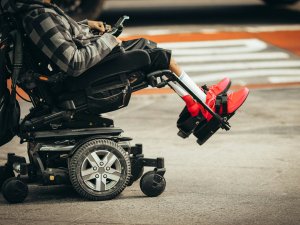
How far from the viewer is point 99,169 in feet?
24.5

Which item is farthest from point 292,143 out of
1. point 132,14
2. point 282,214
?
point 132,14

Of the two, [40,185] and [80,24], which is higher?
[80,24]

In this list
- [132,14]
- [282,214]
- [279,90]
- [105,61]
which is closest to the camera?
[282,214]

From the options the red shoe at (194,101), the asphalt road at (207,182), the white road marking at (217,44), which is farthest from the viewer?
the white road marking at (217,44)

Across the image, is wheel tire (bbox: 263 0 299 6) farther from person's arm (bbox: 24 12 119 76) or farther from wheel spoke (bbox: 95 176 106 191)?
wheel spoke (bbox: 95 176 106 191)

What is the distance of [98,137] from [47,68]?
0.67 metres

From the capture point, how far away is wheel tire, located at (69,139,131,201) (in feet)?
24.4

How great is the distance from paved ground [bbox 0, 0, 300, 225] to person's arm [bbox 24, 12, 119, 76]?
3.38ft

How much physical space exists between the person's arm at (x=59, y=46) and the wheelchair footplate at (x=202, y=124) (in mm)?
937

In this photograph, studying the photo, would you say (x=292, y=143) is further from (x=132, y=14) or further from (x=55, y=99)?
(x=132, y=14)

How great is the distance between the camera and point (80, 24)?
26.4 ft

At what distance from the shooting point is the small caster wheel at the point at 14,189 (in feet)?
24.5

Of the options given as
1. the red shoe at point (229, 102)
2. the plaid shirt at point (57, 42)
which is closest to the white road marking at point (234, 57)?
the red shoe at point (229, 102)

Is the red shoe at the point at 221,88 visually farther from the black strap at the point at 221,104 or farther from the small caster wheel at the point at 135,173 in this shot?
the small caster wheel at the point at 135,173
